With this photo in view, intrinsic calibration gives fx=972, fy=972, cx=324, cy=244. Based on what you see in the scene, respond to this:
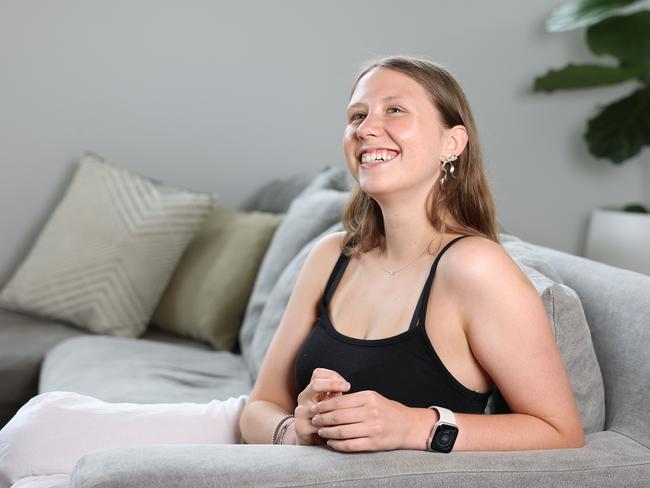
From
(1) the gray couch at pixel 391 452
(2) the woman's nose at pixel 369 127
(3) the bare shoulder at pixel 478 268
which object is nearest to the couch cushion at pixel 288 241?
(1) the gray couch at pixel 391 452

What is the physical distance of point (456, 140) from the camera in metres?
1.58

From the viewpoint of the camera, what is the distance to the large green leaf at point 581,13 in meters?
3.26

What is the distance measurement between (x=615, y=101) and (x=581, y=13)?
1.32 ft

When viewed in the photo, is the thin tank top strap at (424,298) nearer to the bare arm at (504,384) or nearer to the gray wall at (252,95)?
the bare arm at (504,384)

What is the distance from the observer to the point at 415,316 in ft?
4.70

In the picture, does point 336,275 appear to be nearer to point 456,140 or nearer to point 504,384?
point 456,140

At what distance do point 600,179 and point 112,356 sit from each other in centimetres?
213

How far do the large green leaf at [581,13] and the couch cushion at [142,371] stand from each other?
166 cm

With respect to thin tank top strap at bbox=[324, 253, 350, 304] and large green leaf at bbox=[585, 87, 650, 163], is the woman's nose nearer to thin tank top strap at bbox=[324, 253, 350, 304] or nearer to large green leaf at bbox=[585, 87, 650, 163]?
thin tank top strap at bbox=[324, 253, 350, 304]

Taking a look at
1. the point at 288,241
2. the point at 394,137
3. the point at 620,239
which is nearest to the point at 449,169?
the point at 394,137

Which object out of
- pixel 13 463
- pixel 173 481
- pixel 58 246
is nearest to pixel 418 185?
pixel 173 481

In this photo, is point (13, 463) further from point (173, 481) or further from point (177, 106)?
point (177, 106)

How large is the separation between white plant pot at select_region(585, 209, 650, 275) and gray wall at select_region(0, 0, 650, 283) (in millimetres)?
243

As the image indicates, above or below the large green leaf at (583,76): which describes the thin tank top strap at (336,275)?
below
